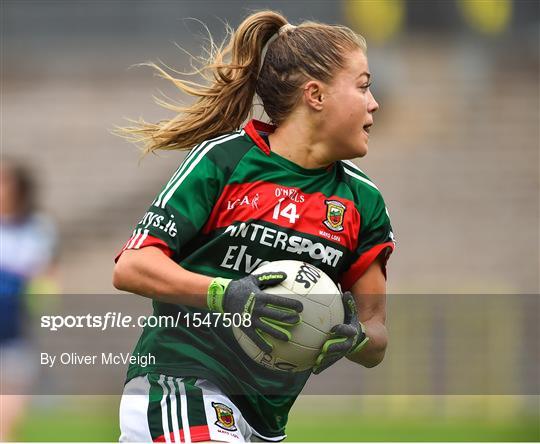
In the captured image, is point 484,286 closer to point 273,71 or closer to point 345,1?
point 345,1

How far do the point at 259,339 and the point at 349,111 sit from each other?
0.80m

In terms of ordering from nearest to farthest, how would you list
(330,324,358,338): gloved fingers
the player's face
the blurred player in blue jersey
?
(330,324,358,338): gloved fingers
the player's face
the blurred player in blue jersey

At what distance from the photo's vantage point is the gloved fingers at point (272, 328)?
3352mm

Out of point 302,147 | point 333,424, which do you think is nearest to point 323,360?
point 302,147

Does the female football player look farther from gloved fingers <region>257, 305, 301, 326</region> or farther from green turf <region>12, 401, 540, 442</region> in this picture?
green turf <region>12, 401, 540, 442</region>

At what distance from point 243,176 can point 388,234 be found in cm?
55

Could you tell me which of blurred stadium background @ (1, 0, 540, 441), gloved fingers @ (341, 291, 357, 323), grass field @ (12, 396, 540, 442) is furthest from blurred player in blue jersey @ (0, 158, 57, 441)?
blurred stadium background @ (1, 0, 540, 441)

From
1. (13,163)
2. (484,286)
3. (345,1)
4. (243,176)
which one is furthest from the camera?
(345,1)

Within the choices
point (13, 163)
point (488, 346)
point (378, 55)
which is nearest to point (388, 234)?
point (13, 163)

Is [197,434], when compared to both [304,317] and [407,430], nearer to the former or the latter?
[304,317]

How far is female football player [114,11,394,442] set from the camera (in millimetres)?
3443

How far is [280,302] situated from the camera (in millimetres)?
3336

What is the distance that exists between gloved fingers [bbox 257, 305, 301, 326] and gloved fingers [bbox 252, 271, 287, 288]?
86 millimetres

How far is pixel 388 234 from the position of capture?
12.5 feet
